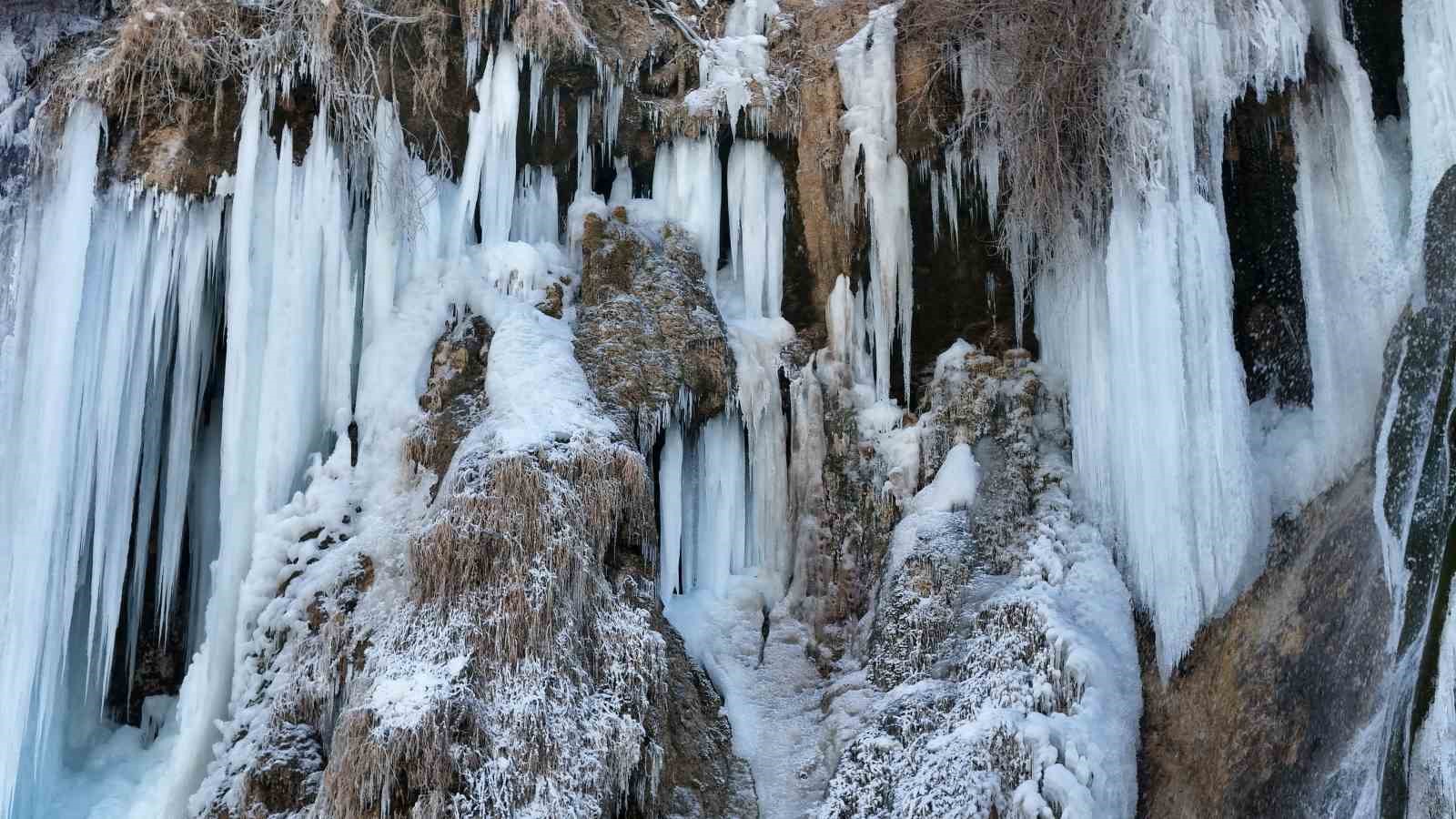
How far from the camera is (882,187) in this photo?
9.59m

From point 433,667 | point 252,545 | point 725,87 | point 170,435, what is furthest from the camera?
point 725,87

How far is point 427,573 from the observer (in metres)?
7.33

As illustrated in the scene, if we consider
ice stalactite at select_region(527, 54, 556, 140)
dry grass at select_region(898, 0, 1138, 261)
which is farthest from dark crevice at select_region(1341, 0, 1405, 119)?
ice stalactite at select_region(527, 54, 556, 140)

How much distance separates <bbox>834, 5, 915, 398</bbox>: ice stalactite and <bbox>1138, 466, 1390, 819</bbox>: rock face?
11.0ft

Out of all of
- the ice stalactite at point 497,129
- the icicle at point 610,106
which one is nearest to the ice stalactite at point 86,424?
the ice stalactite at point 497,129

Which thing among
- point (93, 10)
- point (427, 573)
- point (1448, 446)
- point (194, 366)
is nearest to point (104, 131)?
point (93, 10)

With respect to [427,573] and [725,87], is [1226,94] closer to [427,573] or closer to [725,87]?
[725,87]

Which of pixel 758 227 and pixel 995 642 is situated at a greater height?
pixel 758 227

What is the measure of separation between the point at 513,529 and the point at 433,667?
0.96 metres

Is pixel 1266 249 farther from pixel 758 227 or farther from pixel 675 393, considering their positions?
pixel 675 393

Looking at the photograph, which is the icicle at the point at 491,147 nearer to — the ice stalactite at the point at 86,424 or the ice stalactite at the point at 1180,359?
the ice stalactite at the point at 86,424

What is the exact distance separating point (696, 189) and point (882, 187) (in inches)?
62.3

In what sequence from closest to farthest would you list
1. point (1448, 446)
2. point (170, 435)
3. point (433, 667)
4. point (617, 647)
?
point (1448, 446), point (433, 667), point (617, 647), point (170, 435)

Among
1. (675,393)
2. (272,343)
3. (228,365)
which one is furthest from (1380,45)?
(228,365)
